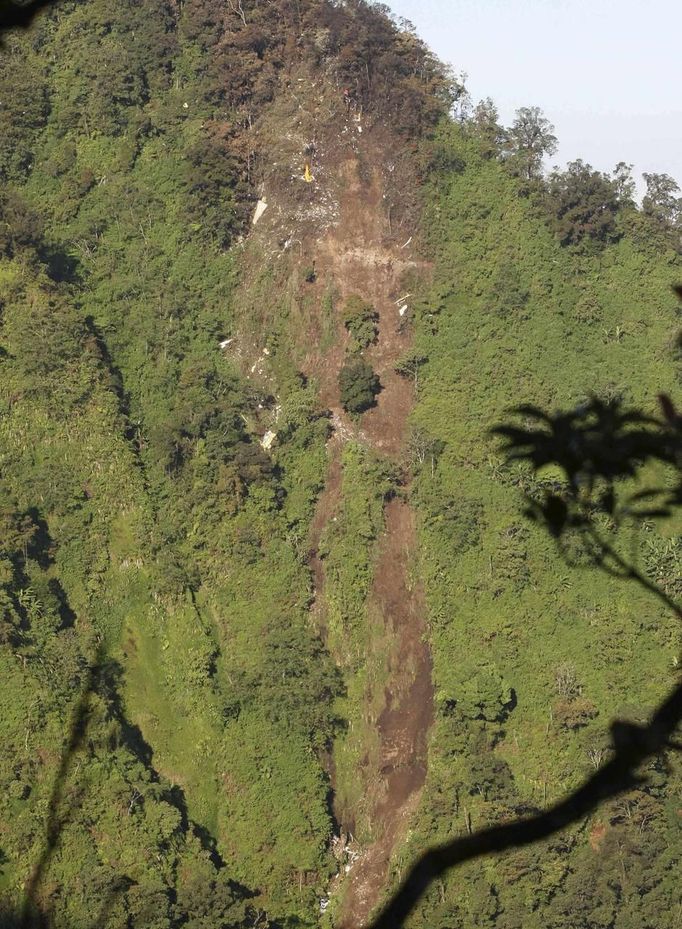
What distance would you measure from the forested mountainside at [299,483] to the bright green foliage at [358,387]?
0.06m

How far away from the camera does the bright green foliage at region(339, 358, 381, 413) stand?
2911cm

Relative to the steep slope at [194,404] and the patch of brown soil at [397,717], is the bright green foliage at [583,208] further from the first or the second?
the patch of brown soil at [397,717]

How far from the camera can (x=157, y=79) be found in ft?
115

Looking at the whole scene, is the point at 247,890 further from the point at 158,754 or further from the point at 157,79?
the point at 157,79

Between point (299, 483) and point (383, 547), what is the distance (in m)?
2.78

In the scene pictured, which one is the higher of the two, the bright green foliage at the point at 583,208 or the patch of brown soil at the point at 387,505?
the bright green foliage at the point at 583,208

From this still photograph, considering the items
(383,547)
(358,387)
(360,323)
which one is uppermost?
(360,323)

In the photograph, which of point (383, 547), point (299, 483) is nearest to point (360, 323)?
point (299, 483)

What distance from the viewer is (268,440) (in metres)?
29.3

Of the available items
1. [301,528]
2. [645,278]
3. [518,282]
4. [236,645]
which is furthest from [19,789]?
[645,278]

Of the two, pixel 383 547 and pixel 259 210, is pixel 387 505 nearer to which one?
pixel 383 547

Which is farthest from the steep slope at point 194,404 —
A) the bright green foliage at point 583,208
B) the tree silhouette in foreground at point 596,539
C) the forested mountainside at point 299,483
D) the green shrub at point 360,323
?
the tree silhouette in foreground at point 596,539

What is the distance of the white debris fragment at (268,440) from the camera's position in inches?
1151

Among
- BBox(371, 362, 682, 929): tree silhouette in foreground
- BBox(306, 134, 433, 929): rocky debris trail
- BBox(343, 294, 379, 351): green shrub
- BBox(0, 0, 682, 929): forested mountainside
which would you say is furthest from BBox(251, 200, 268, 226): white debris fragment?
BBox(371, 362, 682, 929): tree silhouette in foreground
